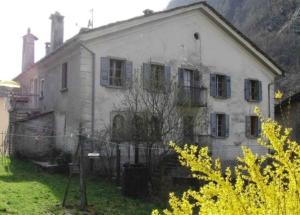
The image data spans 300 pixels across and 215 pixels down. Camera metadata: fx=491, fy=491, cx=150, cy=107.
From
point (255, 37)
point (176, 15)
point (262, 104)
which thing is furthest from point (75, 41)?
point (255, 37)

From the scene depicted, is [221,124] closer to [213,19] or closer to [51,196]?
[213,19]

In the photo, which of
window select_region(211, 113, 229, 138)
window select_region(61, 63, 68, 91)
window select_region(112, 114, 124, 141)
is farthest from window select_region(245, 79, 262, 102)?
window select_region(61, 63, 68, 91)

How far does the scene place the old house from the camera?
2059 cm

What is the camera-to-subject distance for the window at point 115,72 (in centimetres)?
2072

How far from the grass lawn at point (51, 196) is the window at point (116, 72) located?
5.05 m

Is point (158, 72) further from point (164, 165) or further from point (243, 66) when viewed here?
point (243, 66)

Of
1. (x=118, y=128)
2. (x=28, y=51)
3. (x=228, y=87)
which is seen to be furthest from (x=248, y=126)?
(x=28, y=51)

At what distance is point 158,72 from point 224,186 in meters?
17.9

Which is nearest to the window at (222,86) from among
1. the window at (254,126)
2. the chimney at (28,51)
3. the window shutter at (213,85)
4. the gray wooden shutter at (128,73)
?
the window shutter at (213,85)

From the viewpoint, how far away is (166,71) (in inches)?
885

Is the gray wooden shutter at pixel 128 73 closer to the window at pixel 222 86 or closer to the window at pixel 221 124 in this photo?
the window at pixel 222 86

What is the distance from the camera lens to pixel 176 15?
23.1m

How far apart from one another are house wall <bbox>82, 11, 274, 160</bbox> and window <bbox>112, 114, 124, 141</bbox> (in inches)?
16.3

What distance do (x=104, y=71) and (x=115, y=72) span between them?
681 mm
